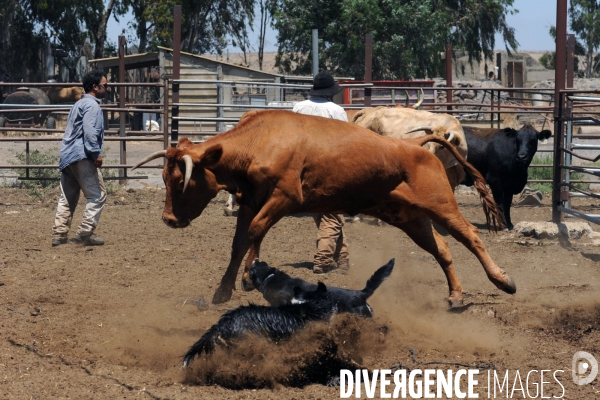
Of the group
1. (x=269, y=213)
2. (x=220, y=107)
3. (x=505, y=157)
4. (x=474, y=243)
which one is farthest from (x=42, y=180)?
(x=474, y=243)

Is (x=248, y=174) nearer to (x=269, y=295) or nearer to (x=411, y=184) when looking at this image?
(x=269, y=295)

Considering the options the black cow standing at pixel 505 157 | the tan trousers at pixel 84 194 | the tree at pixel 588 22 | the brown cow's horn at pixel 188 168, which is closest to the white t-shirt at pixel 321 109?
the brown cow's horn at pixel 188 168

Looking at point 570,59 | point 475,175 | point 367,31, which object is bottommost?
point 475,175

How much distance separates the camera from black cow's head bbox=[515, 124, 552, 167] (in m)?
10.9

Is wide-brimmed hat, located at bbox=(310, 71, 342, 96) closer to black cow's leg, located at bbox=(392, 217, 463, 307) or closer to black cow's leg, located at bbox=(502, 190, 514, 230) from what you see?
black cow's leg, located at bbox=(392, 217, 463, 307)

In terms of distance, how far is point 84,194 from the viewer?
27.9 feet

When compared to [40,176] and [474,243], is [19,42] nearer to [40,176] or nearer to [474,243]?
[40,176]

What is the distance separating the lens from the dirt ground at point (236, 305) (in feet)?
14.3

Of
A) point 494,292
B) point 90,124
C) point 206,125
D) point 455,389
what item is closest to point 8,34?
point 206,125

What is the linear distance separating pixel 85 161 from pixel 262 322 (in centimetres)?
447

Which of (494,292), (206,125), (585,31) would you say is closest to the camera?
(494,292)

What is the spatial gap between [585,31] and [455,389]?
43914 mm

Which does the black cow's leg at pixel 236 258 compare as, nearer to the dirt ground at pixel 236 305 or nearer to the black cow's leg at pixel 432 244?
the dirt ground at pixel 236 305

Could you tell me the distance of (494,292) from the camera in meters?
6.80
